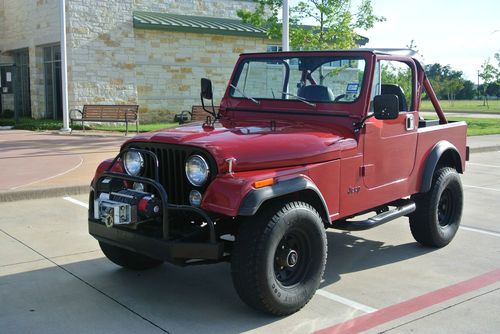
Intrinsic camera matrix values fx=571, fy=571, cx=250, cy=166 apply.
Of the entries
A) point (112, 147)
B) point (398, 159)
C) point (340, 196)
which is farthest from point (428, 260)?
point (112, 147)

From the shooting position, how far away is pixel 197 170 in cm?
383

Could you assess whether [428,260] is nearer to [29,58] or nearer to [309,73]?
[309,73]

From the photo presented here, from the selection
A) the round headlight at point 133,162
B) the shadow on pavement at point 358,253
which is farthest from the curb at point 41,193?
the round headlight at point 133,162

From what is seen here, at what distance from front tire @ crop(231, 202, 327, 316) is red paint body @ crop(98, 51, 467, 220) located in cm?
25

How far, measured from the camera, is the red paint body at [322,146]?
384cm

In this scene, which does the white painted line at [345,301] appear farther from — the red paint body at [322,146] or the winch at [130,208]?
the winch at [130,208]

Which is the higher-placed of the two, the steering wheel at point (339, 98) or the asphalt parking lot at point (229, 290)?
the steering wheel at point (339, 98)

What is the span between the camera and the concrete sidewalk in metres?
8.10

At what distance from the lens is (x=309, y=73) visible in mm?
5199

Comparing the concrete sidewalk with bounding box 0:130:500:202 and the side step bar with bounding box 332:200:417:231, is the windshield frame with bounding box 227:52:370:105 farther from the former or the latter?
the concrete sidewalk with bounding box 0:130:500:202

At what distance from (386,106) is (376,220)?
3.29 ft

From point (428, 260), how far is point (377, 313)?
60.0 inches

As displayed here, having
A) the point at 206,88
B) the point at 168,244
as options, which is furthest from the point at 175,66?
the point at 168,244

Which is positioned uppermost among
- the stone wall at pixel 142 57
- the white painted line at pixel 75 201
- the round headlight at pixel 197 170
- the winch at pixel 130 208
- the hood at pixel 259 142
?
the stone wall at pixel 142 57
